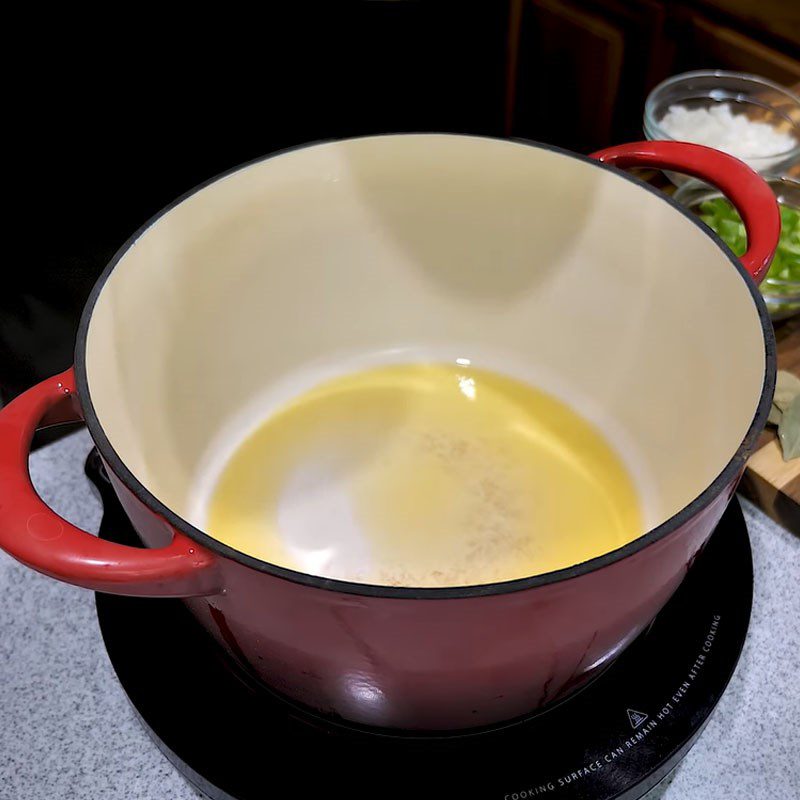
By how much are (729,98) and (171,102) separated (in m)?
0.66

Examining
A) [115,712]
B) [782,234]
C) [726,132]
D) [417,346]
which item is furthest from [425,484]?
[726,132]

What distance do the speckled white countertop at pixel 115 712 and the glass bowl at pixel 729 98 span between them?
53 cm

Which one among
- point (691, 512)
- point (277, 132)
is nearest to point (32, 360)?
point (277, 132)

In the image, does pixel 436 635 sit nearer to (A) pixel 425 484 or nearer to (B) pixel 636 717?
(B) pixel 636 717

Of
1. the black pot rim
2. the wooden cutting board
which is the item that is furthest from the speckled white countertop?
the black pot rim

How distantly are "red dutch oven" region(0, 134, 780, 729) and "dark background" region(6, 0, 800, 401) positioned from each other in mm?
93

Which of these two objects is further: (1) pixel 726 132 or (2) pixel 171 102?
(1) pixel 726 132

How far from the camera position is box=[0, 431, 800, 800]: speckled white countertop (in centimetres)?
51

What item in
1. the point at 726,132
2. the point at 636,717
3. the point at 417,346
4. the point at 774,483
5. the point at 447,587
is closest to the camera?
the point at 447,587

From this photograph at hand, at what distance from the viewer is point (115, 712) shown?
0.54 m

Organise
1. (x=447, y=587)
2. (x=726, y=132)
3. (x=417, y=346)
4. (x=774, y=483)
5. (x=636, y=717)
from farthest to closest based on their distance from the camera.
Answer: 1. (x=726, y=132)
2. (x=417, y=346)
3. (x=774, y=483)
4. (x=636, y=717)
5. (x=447, y=587)

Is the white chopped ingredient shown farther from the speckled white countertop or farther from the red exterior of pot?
the red exterior of pot

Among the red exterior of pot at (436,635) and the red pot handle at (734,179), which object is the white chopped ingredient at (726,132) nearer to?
the red pot handle at (734,179)

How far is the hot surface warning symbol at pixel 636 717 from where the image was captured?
489 millimetres
